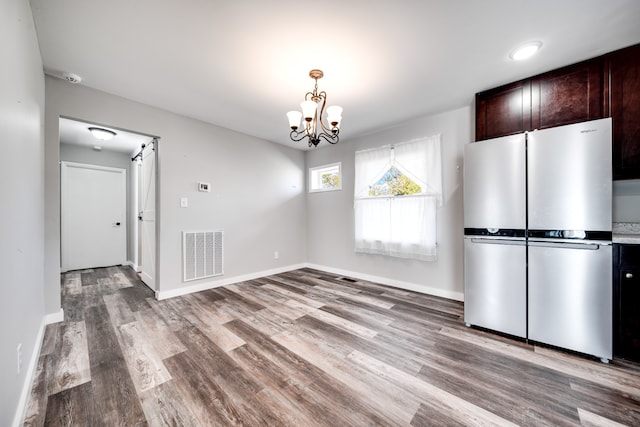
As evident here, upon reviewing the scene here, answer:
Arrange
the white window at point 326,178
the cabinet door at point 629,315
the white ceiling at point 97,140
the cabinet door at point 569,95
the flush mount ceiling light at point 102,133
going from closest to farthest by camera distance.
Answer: the cabinet door at point 629,315 < the cabinet door at point 569,95 < the flush mount ceiling light at point 102,133 < the white ceiling at point 97,140 < the white window at point 326,178

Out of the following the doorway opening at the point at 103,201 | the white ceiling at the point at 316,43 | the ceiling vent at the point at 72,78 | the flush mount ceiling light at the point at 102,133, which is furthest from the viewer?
the doorway opening at the point at 103,201

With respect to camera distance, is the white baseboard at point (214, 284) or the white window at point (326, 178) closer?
the white baseboard at point (214, 284)

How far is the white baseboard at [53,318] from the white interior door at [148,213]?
1.00m

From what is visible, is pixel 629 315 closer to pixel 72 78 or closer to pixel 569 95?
pixel 569 95

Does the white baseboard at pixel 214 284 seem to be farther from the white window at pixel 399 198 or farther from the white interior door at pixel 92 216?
the white interior door at pixel 92 216

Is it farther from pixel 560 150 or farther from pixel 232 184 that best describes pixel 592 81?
pixel 232 184

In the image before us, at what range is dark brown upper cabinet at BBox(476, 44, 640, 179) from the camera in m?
2.02

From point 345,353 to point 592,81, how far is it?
330cm

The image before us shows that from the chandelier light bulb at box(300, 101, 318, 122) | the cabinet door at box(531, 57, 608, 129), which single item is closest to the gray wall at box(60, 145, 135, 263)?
the chandelier light bulb at box(300, 101, 318, 122)

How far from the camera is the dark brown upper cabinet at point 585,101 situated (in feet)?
6.64

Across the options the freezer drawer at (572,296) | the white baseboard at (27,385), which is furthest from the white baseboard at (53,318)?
the freezer drawer at (572,296)

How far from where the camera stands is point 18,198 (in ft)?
4.85

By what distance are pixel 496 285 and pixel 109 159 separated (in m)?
7.41

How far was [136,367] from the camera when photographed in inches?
71.6
